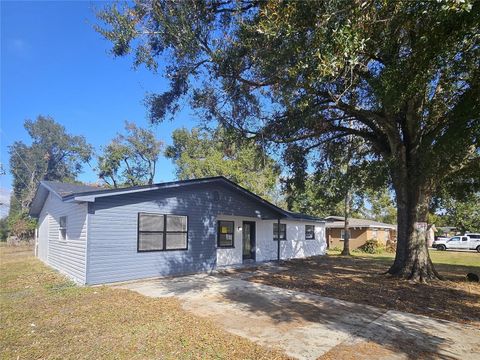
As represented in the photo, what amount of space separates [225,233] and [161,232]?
3912mm

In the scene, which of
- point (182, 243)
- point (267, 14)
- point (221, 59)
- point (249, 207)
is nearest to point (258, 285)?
point (182, 243)

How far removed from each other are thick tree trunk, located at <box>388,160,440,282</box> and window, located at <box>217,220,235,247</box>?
6.96m

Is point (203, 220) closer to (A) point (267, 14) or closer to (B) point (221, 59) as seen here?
(B) point (221, 59)

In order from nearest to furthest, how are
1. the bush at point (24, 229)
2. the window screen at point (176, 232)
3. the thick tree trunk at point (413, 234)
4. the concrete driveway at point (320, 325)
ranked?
1. the concrete driveway at point (320, 325)
2. the thick tree trunk at point (413, 234)
3. the window screen at point (176, 232)
4. the bush at point (24, 229)

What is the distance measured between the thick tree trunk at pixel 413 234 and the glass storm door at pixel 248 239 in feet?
22.8

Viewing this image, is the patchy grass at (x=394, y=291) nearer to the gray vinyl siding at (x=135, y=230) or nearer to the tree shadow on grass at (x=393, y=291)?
the tree shadow on grass at (x=393, y=291)

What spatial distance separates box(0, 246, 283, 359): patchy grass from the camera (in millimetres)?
5211

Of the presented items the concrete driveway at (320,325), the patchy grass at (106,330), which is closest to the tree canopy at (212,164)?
the concrete driveway at (320,325)

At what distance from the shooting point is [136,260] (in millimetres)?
11562

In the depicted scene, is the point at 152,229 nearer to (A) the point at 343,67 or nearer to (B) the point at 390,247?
(A) the point at 343,67

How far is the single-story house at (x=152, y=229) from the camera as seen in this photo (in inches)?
422

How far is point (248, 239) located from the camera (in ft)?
57.1

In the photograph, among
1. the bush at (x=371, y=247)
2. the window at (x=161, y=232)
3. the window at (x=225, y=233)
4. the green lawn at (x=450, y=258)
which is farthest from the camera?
the bush at (x=371, y=247)

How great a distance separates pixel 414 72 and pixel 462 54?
1013 mm
